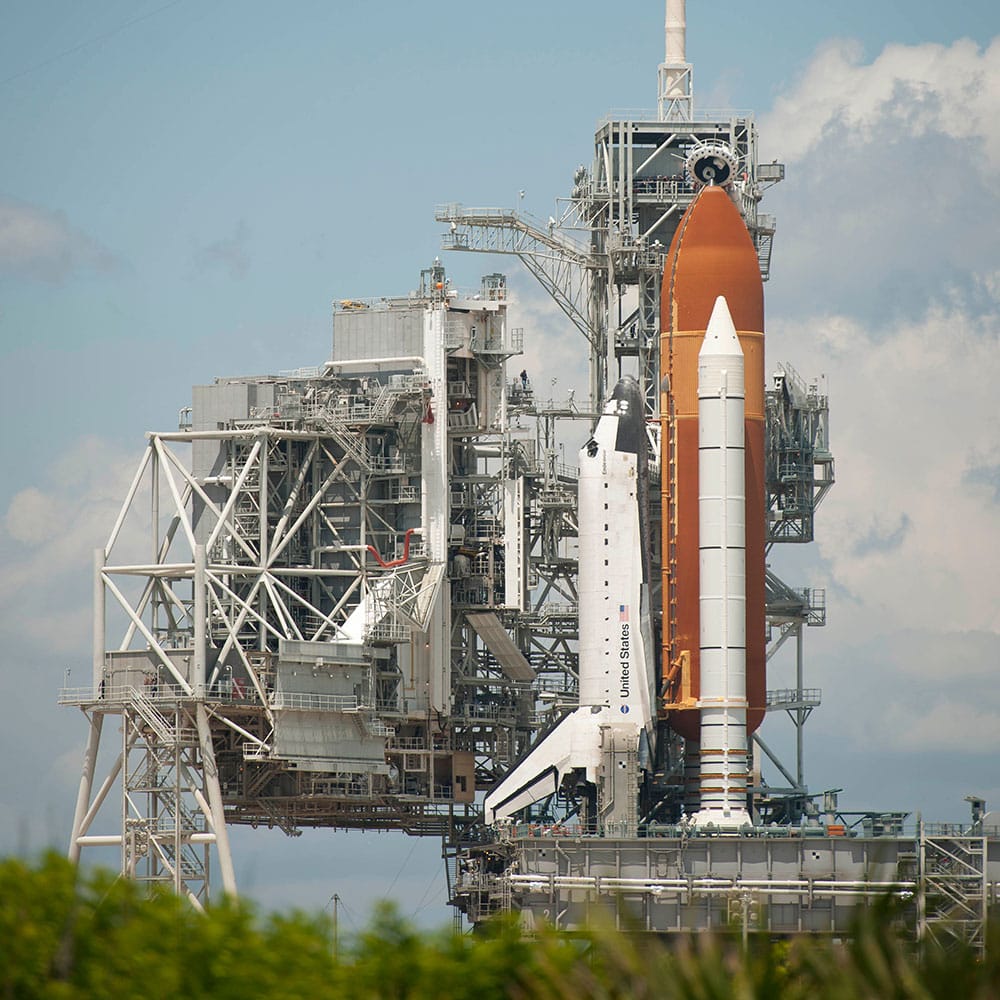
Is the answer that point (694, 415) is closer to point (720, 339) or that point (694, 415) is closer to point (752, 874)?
point (720, 339)

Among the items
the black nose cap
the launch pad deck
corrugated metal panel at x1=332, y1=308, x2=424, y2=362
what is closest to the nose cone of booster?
the black nose cap

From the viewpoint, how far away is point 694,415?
82938 mm

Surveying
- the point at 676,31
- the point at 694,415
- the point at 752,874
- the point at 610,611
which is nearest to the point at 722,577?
the point at 610,611

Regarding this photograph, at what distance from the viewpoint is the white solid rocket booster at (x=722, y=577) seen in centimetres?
7894

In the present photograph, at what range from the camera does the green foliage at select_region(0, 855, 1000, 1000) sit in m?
36.3

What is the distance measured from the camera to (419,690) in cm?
8669

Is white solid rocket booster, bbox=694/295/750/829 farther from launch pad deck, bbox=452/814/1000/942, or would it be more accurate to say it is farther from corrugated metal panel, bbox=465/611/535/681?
corrugated metal panel, bbox=465/611/535/681

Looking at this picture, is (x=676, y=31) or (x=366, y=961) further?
(x=676, y=31)

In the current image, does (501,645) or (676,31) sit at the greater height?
(676,31)

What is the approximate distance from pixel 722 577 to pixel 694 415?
240 inches

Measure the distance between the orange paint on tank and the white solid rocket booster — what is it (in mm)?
1525

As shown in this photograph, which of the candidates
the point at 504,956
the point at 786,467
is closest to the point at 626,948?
the point at 504,956

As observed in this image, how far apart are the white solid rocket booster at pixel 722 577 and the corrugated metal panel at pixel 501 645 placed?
9862 mm

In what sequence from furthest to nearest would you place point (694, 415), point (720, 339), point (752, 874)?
point (694, 415), point (720, 339), point (752, 874)
